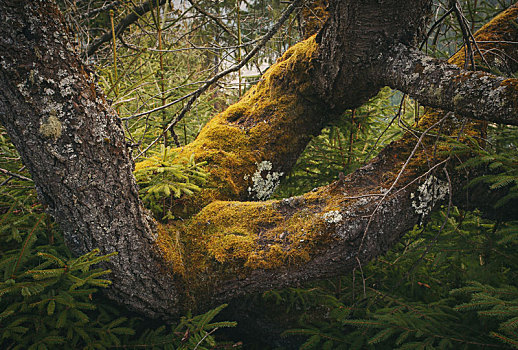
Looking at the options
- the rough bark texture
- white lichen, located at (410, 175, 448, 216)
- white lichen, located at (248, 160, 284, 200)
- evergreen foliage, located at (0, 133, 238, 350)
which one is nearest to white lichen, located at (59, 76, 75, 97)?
the rough bark texture

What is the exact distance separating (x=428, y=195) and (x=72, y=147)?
84.8 inches

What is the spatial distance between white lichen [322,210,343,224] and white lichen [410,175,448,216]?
→ 19.8 inches

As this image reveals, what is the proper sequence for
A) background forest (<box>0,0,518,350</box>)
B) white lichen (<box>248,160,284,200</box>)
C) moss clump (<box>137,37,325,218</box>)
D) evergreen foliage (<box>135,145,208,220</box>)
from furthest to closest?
1. white lichen (<box>248,160,284,200</box>)
2. moss clump (<box>137,37,325,218</box>)
3. evergreen foliage (<box>135,145,208,220</box>)
4. background forest (<box>0,0,518,350</box>)

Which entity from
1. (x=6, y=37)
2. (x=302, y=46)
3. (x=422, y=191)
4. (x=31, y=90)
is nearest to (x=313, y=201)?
(x=422, y=191)

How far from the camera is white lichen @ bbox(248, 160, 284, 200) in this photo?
2723 mm

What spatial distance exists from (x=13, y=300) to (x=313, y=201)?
1861 mm

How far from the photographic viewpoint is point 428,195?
2006 mm

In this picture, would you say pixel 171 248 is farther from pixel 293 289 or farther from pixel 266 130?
pixel 266 130

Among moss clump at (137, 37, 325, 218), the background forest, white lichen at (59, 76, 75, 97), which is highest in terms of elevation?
white lichen at (59, 76, 75, 97)

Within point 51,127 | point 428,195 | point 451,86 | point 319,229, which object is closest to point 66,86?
point 51,127

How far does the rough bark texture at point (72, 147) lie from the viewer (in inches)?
53.6

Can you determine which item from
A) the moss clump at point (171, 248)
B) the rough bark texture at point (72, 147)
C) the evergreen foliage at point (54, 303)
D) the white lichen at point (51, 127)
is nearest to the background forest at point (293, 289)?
the evergreen foliage at point (54, 303)

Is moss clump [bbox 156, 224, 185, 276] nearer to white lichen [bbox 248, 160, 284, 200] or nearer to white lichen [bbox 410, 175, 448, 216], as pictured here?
white lichen [bbox 248, 160, 284, 200]

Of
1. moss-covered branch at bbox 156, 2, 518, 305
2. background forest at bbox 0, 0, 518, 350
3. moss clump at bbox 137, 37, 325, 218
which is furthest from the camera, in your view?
moss clump at bbox 137, 37, 325, 218
